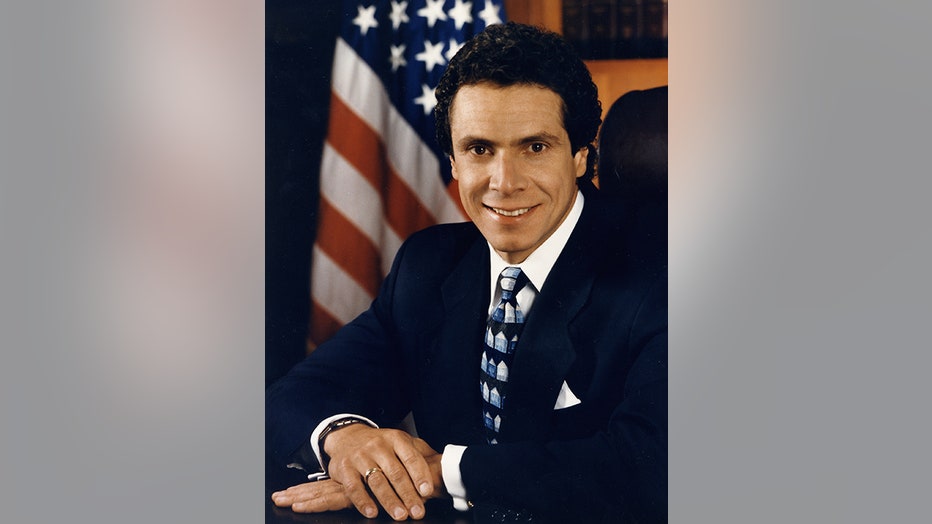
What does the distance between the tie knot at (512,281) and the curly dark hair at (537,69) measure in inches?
16.3

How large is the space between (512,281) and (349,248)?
59 centimetres

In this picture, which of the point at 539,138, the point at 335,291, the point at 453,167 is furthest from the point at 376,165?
the point at 539,138

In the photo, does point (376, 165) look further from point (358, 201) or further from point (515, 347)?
point (515, 347)

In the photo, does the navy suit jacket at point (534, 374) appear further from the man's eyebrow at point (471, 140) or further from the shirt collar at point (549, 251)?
the man's eyebrow at point (471, 140)

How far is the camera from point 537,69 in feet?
12.8

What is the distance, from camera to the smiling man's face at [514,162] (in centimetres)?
387

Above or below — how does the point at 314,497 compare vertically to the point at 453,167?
below

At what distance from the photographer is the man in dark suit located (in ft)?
12.7

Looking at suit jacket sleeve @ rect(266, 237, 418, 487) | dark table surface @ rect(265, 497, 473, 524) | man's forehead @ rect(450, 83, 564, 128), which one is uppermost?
man's forehead @ rect(450, 83, 564, 128)

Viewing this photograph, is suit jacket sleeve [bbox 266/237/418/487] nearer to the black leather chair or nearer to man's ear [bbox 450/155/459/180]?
man's ear [bbox 450/155/459/180]

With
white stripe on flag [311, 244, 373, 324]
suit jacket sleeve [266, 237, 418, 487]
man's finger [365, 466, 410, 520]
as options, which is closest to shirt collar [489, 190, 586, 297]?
suit jacket sleeve [266, 237, 418, 487]
